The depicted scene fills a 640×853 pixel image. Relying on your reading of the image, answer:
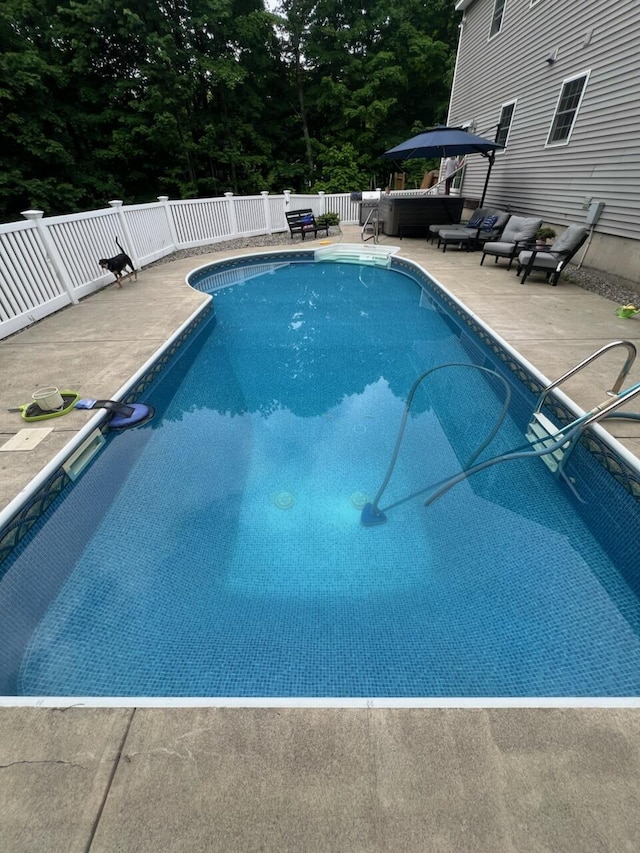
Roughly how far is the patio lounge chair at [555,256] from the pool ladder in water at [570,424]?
12.1 ft

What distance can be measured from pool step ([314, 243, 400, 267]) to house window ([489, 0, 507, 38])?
6431 millimetres

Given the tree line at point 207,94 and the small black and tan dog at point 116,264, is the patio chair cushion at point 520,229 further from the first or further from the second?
the tree line at point 207,94

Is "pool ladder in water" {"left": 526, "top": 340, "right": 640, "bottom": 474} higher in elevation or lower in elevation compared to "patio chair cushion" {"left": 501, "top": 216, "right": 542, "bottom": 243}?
lower

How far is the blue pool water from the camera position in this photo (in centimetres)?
176

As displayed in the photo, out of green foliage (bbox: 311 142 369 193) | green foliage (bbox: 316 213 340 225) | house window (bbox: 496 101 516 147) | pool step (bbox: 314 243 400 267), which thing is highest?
house window (bbox: 496 101 516 147)

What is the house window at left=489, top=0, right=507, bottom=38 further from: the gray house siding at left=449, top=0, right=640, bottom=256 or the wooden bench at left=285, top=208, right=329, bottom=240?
the wooden bench at left=285, top=208, right=329, bottom=240

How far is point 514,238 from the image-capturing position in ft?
24.0

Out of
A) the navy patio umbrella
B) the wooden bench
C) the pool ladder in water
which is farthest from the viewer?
the wooden bench

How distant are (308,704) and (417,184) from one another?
19424mm

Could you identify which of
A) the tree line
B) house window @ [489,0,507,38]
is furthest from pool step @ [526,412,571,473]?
the tree line

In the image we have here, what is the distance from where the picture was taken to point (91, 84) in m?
14.1

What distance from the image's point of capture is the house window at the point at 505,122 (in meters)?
9.09

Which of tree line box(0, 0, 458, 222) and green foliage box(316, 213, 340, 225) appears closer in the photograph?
green foliage box(316, 213, 340, 225)

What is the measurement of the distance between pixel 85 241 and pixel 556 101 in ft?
29.6
